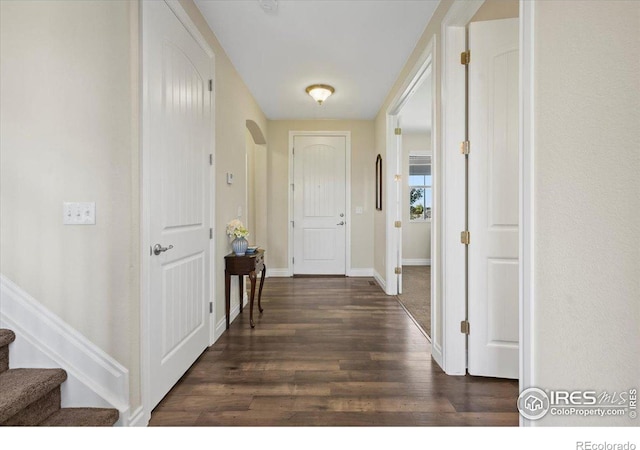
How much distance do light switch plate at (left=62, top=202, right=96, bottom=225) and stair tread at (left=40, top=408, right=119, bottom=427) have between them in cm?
91

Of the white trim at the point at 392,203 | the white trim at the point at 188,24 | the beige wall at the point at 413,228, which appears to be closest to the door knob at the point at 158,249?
the white trim at the point at 188,24

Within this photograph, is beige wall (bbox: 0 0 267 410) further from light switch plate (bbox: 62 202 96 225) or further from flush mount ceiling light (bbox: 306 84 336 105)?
flush mount ceiling light (bbox: 306 84 336 105)

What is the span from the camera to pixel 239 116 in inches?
148

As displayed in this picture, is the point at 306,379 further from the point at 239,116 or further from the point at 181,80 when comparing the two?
the point at 239,116

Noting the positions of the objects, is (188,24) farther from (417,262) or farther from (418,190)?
(417,262)

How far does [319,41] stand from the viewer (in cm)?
301

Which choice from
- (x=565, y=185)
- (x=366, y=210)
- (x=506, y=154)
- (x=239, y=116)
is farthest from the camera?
(x=366, y=210)

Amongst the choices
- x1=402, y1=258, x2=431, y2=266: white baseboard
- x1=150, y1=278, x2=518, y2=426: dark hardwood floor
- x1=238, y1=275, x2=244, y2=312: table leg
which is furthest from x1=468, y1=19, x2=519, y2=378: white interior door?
x1=402, y1=258, x2=431, y2=266: white baseboard

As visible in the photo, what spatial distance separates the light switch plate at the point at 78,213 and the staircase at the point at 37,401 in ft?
2.06

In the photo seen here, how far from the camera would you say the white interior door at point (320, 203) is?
18.6 feet

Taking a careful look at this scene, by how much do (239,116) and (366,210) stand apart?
9.00 ft

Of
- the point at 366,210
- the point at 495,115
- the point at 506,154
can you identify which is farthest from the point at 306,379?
the point at 366,210

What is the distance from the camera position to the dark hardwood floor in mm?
1766

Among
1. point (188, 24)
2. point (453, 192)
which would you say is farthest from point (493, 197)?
point (188, 24)
